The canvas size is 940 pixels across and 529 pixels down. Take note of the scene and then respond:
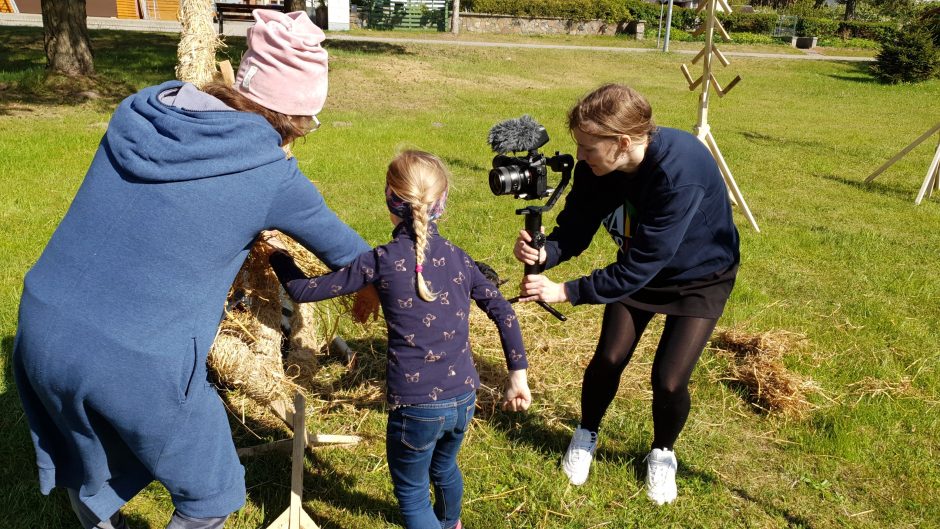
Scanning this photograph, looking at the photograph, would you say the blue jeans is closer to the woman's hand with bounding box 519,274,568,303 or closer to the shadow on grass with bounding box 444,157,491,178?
the woman's hand with bounding box 519,274,568,303

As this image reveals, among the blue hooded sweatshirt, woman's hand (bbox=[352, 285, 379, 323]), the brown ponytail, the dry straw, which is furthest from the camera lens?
the dry straw

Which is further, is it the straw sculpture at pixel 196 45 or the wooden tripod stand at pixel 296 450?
the straw sculpture at pixel 196 45

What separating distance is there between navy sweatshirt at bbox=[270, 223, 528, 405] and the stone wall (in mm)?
36484

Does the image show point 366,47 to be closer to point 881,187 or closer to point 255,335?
point 881,187

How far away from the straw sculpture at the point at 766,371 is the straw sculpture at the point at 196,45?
3801mm

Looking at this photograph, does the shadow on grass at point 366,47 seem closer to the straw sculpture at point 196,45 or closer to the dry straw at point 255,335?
the straw sculpture at point 196,45

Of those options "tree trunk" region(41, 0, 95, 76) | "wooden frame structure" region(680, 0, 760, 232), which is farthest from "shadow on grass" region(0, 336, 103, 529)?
"tree trunk" region(41, 0, 95, 76)

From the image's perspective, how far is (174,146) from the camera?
82.3 inches

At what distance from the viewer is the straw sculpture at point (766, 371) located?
15.6 feet

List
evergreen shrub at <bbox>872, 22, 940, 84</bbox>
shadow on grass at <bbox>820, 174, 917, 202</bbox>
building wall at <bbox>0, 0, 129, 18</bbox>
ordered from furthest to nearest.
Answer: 1. building wall at <bbox>0, 0, 129, 18</bbox>
2. evergreen shrub at <bbox>872, 22, 940, 84</bbox>
3. shadow on grass at <bbox>820, 174, 917, 202</bbox>

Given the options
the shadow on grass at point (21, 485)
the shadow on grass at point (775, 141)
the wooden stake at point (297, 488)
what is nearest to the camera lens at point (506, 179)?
the wooden stake at point (297, 488)

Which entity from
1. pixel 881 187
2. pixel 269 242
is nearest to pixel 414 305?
pixel 269 242

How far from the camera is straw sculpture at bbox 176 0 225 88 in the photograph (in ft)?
11.7

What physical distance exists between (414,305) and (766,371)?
3.16 m
